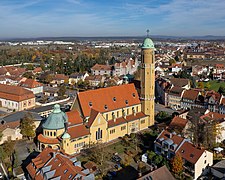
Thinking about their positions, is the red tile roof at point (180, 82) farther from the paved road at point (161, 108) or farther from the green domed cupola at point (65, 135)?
the green domed cupola at point (65, 135)

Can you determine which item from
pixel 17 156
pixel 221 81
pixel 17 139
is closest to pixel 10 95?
pixel 17 139

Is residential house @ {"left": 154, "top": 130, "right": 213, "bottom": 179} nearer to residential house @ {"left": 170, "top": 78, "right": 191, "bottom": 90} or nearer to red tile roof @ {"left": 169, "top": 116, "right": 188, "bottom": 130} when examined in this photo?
red tile roof @ {"left": 169, "top": 116, "right": 188, "bottom": 130}

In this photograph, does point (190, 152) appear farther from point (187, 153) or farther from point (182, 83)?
point (182, 83)

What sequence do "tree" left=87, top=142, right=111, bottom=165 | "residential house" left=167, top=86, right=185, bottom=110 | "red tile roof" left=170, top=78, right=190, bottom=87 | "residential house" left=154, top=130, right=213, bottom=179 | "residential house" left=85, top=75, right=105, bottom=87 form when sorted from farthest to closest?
1. "residential house" left=85, top=75, right=105, bottom=87
2. "red tile roof" left=170, top=78, right=190, bottom=87
3. "residential house" left=167, top=86, right=185, bottom=110
4. "tree" left=87, top=142, right=111, bottom=165
5. "residential house" left=154, top=130, right=213, bottom=179

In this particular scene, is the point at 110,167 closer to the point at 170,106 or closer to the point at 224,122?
the point at 224,122

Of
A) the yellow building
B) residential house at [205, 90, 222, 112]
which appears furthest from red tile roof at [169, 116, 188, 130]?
residential house at [205, 90, 222, 112]
